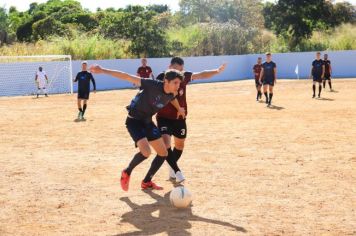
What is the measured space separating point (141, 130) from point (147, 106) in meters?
0.37

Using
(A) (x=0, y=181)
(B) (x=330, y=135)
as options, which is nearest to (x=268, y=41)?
(B) (x=330, y=135)

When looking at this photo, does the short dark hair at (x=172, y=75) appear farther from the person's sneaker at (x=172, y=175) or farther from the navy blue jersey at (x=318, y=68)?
the navy blue jersey at (x=318, y=68)

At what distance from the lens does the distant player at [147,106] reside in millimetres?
7238

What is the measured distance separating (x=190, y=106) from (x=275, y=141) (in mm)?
10491

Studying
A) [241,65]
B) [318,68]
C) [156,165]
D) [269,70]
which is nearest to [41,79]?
[269,70]

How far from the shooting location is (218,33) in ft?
178

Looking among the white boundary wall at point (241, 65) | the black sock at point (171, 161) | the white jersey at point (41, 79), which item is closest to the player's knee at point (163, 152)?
the black sock at point (171, 161)

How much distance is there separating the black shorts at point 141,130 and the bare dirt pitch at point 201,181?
86 cm

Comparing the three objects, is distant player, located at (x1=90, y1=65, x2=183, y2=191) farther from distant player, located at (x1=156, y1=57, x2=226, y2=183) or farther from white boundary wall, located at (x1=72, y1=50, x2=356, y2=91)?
white boundary wall, located at (x1=72, y1=50, x2=356, y2=91)

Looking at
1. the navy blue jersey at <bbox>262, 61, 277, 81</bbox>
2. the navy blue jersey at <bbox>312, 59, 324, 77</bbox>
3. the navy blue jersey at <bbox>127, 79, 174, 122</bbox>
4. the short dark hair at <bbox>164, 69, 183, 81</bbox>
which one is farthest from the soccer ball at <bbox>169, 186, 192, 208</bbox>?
the navy blue jersey at <bbox>312, 59, 324, 77</bbox>

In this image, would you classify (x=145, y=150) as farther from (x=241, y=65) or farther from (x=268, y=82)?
(x=241, y=65)

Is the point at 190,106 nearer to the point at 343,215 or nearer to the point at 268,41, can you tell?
the point at 343,215

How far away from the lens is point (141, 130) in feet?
24.8

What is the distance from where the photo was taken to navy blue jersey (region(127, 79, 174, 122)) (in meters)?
7.37
